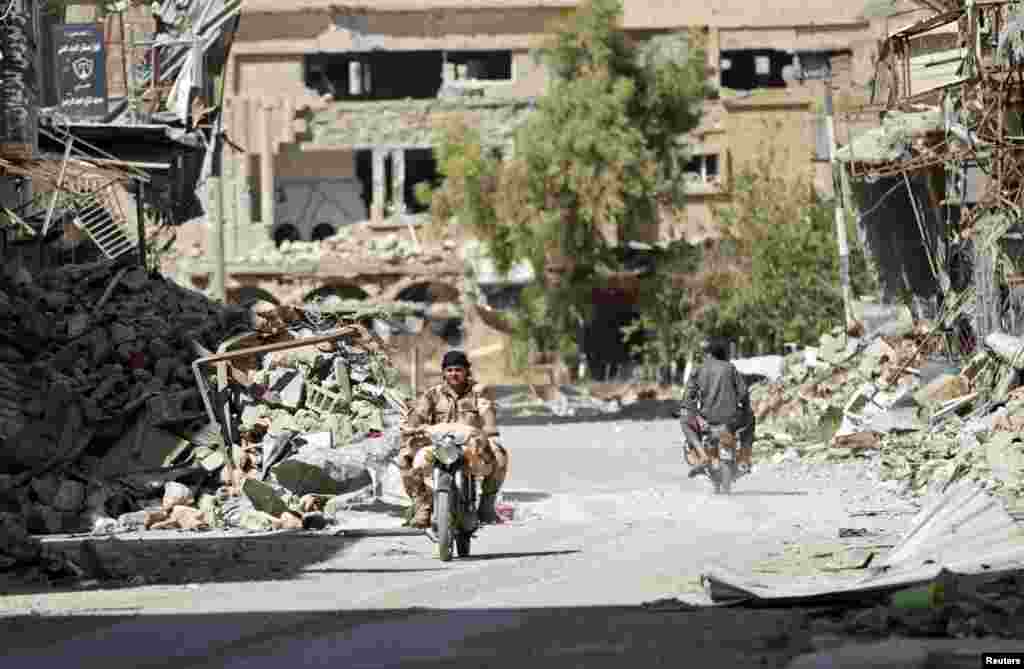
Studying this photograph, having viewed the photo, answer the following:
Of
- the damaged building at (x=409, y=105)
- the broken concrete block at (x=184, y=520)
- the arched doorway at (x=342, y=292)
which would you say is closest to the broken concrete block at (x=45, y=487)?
the broken concrete block at (x=184, y=520)

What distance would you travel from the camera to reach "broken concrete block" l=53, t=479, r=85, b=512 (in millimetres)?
20656

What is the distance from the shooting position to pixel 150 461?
73.5 feet

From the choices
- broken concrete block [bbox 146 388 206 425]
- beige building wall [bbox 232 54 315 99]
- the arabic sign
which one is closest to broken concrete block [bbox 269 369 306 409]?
broken concrete block [bbox 146 388 206 425]

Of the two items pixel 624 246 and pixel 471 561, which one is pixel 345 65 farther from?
pixel 471 561

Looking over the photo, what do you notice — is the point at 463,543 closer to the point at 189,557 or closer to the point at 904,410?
the point at 189,557

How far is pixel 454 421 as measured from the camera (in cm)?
1623

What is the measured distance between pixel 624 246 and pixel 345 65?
16.1 m

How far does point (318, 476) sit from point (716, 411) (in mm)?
4402

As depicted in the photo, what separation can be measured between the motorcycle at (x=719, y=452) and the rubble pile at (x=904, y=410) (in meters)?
1.68

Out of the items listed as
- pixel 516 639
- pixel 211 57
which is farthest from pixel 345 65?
pixel 516 639

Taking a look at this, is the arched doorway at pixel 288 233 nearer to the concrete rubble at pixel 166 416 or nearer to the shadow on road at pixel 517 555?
the concrete rubble at pixel 166 416

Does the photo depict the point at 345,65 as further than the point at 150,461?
Yes

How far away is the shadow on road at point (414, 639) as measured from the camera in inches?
405

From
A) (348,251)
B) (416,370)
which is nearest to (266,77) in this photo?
(348,251)
